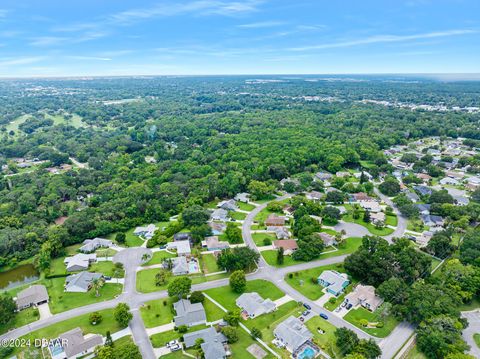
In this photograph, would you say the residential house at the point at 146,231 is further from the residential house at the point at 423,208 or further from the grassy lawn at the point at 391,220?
the residential house at the point at 423,208

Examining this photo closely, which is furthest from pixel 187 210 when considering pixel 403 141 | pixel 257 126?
pixel 403 141

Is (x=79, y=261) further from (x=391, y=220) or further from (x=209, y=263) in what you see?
(x=391, y=220)

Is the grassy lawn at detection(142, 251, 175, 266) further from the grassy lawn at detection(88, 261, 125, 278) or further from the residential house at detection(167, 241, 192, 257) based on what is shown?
the grassy lawn at detection(88, 261, 125, 278)

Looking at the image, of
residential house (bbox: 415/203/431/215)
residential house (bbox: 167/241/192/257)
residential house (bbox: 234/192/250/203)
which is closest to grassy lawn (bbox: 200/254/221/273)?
residential house (bbox: 167/241/192/257)

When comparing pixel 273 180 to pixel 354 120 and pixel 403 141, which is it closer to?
pixel 403 141

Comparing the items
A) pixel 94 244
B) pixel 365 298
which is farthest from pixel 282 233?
pixel 94 244

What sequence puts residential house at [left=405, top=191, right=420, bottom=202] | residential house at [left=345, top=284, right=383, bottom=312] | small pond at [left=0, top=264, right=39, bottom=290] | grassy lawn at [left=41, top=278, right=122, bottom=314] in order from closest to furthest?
residential house at [left=345, top=284, right=383, bottom=312] < grassy lawn at [left=41, top=278, right=122, bottom=314] < small pond at [left=0, top=264, right=39, bottom=290] < residential house at [left=405, top=191, right=420, bottom=202]
